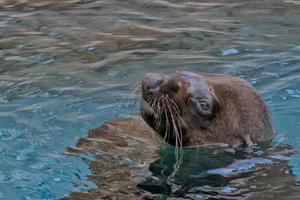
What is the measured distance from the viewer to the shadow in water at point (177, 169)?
18.4 feet

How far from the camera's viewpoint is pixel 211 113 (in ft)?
20.6

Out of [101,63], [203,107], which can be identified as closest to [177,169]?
[203,107]

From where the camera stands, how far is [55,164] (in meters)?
6.41

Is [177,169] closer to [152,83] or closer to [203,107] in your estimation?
[203,107]

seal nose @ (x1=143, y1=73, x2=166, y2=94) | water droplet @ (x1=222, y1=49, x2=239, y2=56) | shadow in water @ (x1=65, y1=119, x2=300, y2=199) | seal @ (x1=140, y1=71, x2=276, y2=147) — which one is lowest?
shadow in water @ (x1=65, y1=119, x2=300, y2=199)

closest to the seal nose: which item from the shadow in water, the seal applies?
the seal

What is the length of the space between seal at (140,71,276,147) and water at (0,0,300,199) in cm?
23

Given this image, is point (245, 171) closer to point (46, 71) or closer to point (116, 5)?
point (46, 71)

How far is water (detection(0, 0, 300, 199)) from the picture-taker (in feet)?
21.1

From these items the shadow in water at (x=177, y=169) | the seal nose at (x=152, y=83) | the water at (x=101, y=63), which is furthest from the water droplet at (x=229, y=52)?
the seal nose at (x=152, y=83)

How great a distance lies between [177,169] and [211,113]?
50cm

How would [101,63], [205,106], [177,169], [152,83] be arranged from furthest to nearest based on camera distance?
[101,63], [205,106], [177,169], [152,83]

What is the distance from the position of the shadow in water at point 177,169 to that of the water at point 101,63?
50 millimetres

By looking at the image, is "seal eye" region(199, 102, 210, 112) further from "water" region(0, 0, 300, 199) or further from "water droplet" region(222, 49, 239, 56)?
"water droplet" region(222, 49, 239, 56)
